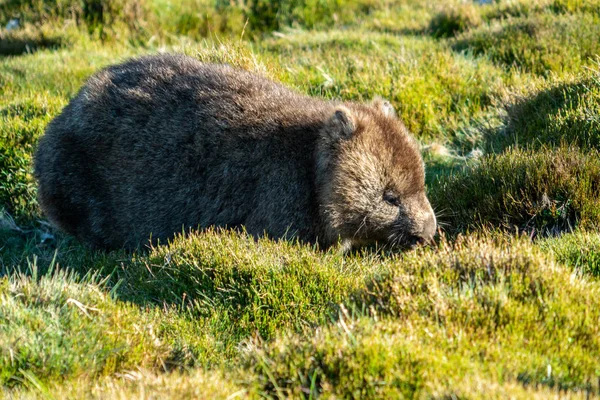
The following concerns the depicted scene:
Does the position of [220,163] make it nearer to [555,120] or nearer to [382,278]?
[382,278]

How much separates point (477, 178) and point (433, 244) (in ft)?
2.43

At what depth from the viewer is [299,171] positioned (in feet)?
21.0

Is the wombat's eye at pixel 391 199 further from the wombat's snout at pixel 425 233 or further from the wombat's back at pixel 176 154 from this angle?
the wombat's back at pixel 176 154

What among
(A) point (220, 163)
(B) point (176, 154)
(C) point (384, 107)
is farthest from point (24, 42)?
(C) point (384, 107)

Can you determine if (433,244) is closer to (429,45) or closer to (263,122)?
(263,122)

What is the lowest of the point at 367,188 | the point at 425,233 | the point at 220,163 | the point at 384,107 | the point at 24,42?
the point at 425,233

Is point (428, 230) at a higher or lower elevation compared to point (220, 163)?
lower

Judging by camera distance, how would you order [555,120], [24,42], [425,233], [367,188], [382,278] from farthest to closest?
[24,42]
[555,120]
[367,188]
[425,233]
[382,278]

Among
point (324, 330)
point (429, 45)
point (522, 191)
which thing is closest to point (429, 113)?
point (429, 45)

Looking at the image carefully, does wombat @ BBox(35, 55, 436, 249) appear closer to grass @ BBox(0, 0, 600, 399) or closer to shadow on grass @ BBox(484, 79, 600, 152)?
grass @ BBox(0, 0, 600, 399)

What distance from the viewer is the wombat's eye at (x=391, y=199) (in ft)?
20.9

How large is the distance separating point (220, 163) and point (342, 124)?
1.08m

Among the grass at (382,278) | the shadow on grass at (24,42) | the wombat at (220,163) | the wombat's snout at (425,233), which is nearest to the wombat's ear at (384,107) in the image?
the wombat at (220,163)

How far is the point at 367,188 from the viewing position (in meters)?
6.36
